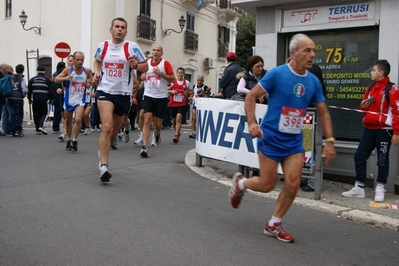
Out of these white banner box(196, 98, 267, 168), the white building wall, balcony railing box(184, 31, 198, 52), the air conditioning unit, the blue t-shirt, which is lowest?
white banner box(196, 98, 267, 168)

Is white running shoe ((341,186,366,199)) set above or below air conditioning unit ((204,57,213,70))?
below

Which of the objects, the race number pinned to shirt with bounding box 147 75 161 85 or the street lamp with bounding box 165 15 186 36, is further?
the street lamp with bounding box 165 15 186 36

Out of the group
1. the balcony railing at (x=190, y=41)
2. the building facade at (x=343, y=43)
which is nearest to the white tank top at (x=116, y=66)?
the building facade at (x=343, y=43)

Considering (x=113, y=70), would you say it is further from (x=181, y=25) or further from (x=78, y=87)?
(x=181, y=25)

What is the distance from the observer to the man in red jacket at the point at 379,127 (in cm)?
671

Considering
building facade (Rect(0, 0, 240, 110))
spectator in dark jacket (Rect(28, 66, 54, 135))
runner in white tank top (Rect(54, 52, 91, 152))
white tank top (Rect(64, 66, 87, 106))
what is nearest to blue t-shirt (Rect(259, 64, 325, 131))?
runner in white tank top (Rect(54, 52, 91, 152))

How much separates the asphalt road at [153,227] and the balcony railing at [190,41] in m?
24.0

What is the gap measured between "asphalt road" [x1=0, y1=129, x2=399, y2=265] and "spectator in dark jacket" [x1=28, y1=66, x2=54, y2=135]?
7.19 m

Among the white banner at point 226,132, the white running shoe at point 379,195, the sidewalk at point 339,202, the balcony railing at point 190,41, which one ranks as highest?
the balcony railing at point 190,41

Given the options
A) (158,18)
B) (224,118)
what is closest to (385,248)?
(224,118)

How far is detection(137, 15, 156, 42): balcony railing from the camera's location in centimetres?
2636

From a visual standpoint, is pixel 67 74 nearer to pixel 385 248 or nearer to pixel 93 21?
pixel 385 248

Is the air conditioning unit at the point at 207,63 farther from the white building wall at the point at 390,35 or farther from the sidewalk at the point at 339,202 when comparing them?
the white building wall at the point at 390,35

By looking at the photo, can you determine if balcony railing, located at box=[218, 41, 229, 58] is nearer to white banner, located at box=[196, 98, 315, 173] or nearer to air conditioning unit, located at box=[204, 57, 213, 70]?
air conditioning unit, located at box=[204, 57, 213, 70]
